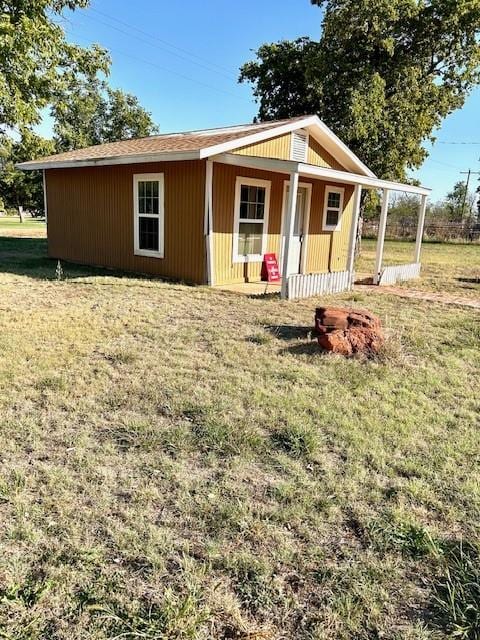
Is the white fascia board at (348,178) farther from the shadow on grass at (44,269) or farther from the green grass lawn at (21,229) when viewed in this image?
the green grass lawn at (21,229)

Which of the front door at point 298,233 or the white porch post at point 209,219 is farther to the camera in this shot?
the front door at point 298,233

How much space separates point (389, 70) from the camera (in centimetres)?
1498

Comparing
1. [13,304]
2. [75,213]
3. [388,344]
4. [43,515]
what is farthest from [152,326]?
[75,213]

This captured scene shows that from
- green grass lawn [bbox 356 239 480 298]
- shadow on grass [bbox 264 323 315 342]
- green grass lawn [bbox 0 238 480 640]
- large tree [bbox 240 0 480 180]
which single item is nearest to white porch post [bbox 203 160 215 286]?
shadow on grass [bbox 264 323 315 342]

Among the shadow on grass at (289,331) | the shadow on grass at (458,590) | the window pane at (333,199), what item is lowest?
the shadow on grass at (458,590)

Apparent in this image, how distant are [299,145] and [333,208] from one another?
236 cm

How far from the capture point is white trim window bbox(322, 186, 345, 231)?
11.8 m

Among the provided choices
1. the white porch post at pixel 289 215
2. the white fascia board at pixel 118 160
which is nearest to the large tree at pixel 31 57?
the white fascia board at pixel 118 160

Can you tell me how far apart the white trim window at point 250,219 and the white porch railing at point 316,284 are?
5.23 feet

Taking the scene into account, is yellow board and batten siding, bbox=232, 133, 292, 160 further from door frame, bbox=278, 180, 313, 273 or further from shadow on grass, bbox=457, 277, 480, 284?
shadow on grass, bbox=457, 277, 480, 284

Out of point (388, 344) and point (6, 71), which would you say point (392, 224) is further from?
point (388, 344)

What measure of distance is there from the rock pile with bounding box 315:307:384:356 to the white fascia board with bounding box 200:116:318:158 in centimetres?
408

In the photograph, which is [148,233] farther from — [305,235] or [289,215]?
[305,235]

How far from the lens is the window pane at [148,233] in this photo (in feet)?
31.6
